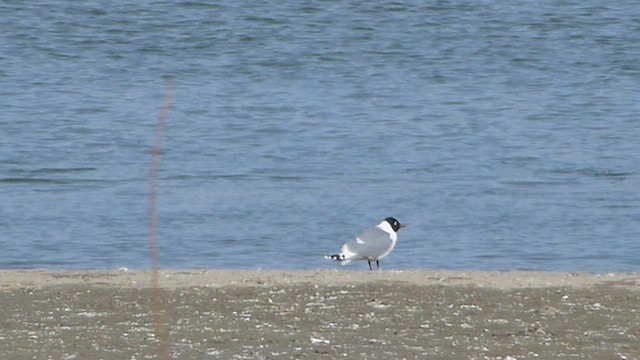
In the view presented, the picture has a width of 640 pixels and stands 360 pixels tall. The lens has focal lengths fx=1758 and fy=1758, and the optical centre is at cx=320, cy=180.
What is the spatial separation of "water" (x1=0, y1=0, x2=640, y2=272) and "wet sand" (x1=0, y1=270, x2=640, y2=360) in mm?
2083

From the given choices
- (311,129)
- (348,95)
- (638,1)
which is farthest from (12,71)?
(638,1)

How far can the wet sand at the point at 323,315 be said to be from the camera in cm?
739

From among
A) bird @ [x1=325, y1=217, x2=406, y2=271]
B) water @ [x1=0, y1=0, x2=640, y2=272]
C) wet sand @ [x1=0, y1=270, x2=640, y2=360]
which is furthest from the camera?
water @ [x1=0, y1=0, x2=640, y2=272]

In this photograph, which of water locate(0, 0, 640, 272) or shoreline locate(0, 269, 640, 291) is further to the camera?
water locate(0, 0, 640, 272)

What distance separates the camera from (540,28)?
31406mm

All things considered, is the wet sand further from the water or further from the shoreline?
the water

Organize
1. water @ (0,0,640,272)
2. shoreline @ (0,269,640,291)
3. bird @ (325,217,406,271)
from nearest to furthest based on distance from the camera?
shoreline @ (0,269,640,291)
bird @ (325,217,406,271)
water @ (0,0,640,272)

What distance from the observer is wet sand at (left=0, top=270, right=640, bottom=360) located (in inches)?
291

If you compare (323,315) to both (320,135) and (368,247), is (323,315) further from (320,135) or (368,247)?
(320,135)

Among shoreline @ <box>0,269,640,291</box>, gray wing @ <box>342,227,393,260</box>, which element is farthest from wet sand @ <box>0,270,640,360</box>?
gray wing @ <box>342,227,393,260</box>

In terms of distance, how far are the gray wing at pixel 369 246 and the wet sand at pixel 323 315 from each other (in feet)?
2.82

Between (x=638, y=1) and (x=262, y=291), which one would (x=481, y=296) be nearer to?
(x=262, y=291)

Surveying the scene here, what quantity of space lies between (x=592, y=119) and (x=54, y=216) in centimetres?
836

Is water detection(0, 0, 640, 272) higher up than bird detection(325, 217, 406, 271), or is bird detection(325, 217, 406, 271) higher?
bird detection(325, 217, 406, 271)
